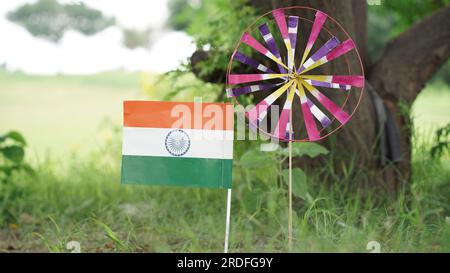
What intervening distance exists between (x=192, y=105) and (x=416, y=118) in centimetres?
150

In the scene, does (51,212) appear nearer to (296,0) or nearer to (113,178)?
(113,178)

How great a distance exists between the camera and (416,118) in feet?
10.5

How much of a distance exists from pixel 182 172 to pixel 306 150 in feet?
2.20

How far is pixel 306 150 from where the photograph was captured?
2.64 metres

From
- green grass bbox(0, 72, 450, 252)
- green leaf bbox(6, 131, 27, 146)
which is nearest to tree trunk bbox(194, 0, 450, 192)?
green grass bbox(0, 72, 450, 252)

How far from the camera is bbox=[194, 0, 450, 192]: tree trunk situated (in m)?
2.96

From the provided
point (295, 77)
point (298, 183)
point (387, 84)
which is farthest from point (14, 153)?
point (387, 84)

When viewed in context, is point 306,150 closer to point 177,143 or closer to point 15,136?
point 177,143

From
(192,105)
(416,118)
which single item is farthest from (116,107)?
(192,105)

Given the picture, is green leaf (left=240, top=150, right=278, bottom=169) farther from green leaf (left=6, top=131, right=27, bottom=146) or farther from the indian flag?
green leaf (left=6, top=131, right=27, bottom=146)

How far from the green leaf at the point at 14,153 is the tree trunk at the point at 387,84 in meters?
1.54

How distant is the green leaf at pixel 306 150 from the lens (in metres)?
2.61

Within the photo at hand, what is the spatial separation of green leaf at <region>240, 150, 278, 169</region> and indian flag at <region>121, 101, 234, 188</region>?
0.46 m

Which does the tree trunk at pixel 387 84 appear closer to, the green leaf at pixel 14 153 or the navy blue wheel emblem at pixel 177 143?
the navy blue wheel emblem at pixel 177 143
